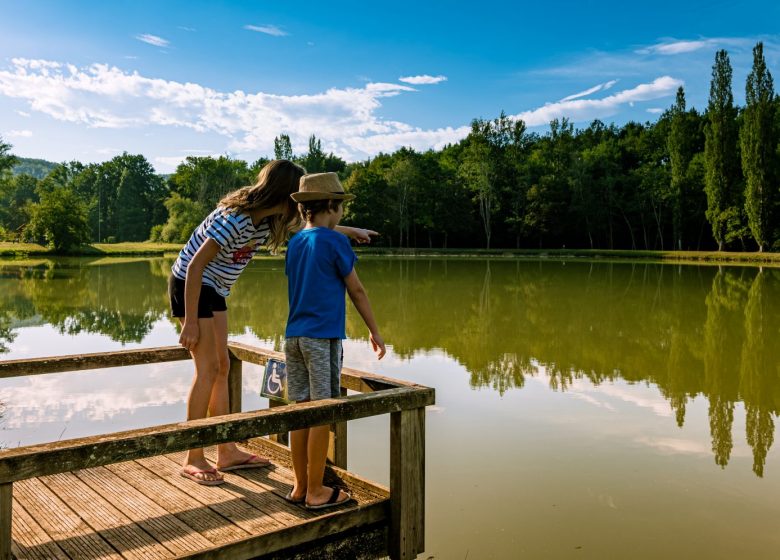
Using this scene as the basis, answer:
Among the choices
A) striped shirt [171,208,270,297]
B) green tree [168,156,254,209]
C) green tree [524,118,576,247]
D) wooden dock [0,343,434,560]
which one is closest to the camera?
wooden dock [0,343,434,560]

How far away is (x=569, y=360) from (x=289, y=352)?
7.32 m

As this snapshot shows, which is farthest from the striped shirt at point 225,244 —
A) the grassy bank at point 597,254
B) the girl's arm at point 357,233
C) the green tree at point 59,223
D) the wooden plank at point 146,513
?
the green tree at point 59,223

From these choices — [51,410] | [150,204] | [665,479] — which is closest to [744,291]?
[665,479]

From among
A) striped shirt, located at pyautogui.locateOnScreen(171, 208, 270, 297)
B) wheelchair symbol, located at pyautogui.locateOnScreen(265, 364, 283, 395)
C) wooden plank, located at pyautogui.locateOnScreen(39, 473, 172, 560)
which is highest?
striped shirt, located at pyautogui.locateOnScreen(171, 208, 270, 297)

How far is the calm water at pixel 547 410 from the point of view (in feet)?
13.6

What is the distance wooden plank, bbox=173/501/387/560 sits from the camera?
97.7 inches

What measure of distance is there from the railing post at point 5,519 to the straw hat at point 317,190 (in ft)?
5.19

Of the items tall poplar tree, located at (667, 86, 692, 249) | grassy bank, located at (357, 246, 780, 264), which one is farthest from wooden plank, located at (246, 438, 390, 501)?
tall poplar tree, located at (667, 86, 692, 249)

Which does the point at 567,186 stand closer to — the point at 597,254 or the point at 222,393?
the point at 597,254

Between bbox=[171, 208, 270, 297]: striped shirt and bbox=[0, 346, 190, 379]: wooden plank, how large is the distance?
2.65 feet

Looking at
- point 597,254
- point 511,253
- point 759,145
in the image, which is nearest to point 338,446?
point 759,145

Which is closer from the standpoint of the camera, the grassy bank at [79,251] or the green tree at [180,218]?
the grassy bank at [79,251]

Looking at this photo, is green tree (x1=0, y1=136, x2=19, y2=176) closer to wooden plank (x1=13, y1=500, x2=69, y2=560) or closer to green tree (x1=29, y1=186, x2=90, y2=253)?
green tree (x1=29, y1=186, x2=90, y2=253)

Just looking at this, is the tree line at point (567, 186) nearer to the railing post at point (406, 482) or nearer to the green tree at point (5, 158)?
the green tree at point (5, 158)
